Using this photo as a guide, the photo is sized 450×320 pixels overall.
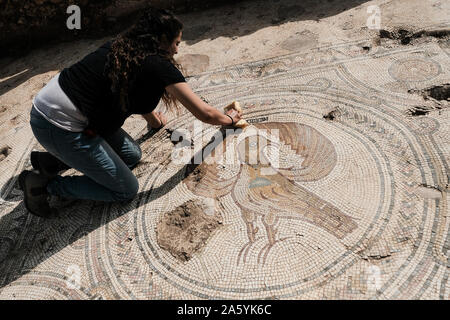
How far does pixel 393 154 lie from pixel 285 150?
0.91 meters

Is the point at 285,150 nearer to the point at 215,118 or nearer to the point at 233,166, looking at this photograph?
the point at 233,166

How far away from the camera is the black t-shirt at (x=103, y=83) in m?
2.35

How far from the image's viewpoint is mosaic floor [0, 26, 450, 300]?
7.89 ft

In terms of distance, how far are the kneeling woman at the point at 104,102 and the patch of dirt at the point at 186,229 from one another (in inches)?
18.6

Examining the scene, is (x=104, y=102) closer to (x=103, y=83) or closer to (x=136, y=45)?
(x=103, y=83)

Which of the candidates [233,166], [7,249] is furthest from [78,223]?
[233,166]

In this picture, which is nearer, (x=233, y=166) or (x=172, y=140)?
(x=233, y=166)

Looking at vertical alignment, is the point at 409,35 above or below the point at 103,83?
below

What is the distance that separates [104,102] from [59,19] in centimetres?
420

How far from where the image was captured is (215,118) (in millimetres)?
2748

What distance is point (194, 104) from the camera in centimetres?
252

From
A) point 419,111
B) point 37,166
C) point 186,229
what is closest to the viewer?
point 186,229

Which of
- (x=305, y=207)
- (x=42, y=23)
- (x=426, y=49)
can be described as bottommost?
(x=305, y=207)

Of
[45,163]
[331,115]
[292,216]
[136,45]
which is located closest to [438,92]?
[331,115]
